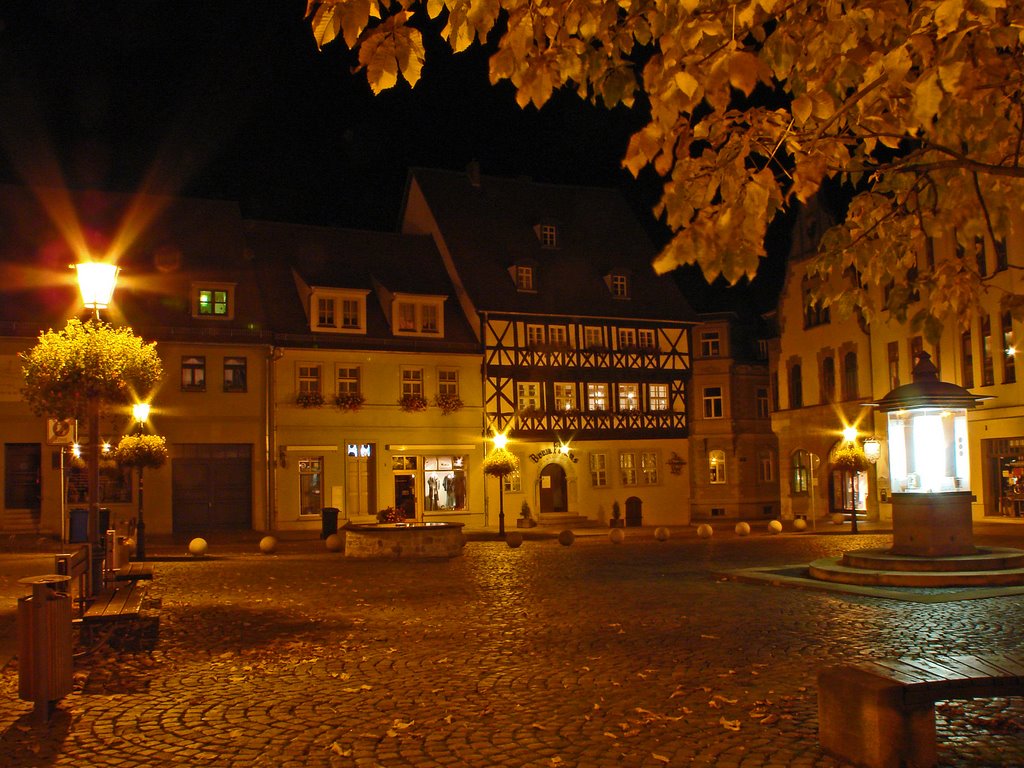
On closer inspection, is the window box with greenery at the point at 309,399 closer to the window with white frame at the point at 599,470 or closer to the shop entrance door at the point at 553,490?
the shop entrance door at the point at 553,490

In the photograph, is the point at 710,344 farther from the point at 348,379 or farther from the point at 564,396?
the point at 348,379

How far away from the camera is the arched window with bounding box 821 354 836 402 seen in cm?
4291

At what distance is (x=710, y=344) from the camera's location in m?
52.5

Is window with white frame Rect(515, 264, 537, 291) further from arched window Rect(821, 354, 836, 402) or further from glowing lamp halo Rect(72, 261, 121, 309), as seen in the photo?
glowing lamp halo Rect(72, 261, 121, 309)

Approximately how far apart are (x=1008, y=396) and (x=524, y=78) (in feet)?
103

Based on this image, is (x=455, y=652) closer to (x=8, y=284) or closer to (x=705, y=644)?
(x=705, y=644)

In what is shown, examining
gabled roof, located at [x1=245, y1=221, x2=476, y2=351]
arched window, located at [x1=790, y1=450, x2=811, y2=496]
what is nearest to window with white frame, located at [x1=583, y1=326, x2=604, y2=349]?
gabled roof, located at [x1=245, y1=221, x2=476, y2=351]

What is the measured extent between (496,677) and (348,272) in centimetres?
3186

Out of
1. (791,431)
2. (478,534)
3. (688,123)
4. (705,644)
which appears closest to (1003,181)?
(688,123)

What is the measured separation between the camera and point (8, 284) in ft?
111

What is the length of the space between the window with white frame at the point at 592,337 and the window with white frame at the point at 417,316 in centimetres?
635

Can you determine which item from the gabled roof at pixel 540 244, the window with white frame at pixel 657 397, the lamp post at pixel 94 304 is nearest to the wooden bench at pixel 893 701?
the lamp post at pixel 94 304

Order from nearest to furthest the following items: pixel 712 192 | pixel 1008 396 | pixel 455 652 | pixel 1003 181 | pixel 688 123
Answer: pixel 712 192, pixel 688 123, pixel 1003 181, pixel 455 652, pixel 1008 396


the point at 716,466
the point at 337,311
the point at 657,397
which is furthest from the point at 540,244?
the point at 716,466
